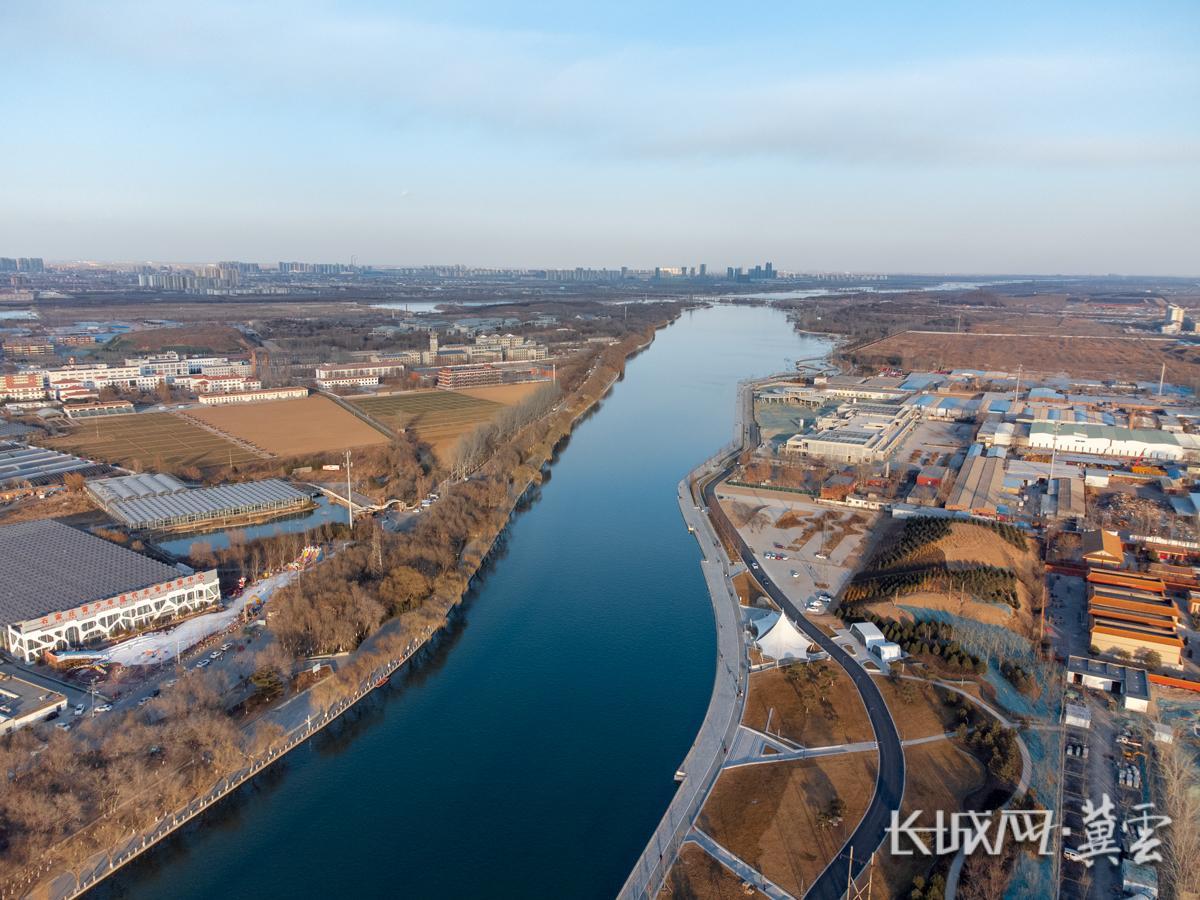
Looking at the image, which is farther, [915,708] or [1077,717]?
[915,708]

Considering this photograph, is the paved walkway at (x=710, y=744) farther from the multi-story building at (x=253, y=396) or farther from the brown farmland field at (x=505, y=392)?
the multi-story building at (x=253, y=396)

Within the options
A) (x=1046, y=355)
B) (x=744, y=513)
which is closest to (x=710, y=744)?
(x=744, y=513)

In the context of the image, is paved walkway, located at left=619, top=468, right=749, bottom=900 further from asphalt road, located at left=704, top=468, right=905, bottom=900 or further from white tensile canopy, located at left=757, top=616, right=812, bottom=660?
asphalt road, located at left=704, top=468, right=905, bottom=900

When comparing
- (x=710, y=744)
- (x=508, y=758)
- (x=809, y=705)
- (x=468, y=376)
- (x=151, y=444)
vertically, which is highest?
(x=468, y=376)

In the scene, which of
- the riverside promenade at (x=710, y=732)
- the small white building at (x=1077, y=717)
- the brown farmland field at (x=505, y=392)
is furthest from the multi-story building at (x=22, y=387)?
the small white building at (x=1077, y=717)

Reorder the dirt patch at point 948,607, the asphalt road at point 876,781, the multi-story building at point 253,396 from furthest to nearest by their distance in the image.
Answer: the multi-story building at point 253,396, the dirt patch at point 948,607, the asphalt road at point 876,781

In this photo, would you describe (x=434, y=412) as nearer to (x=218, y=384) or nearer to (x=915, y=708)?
(x=218, y=384)

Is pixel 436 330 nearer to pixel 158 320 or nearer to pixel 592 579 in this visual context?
pixel 158 320
